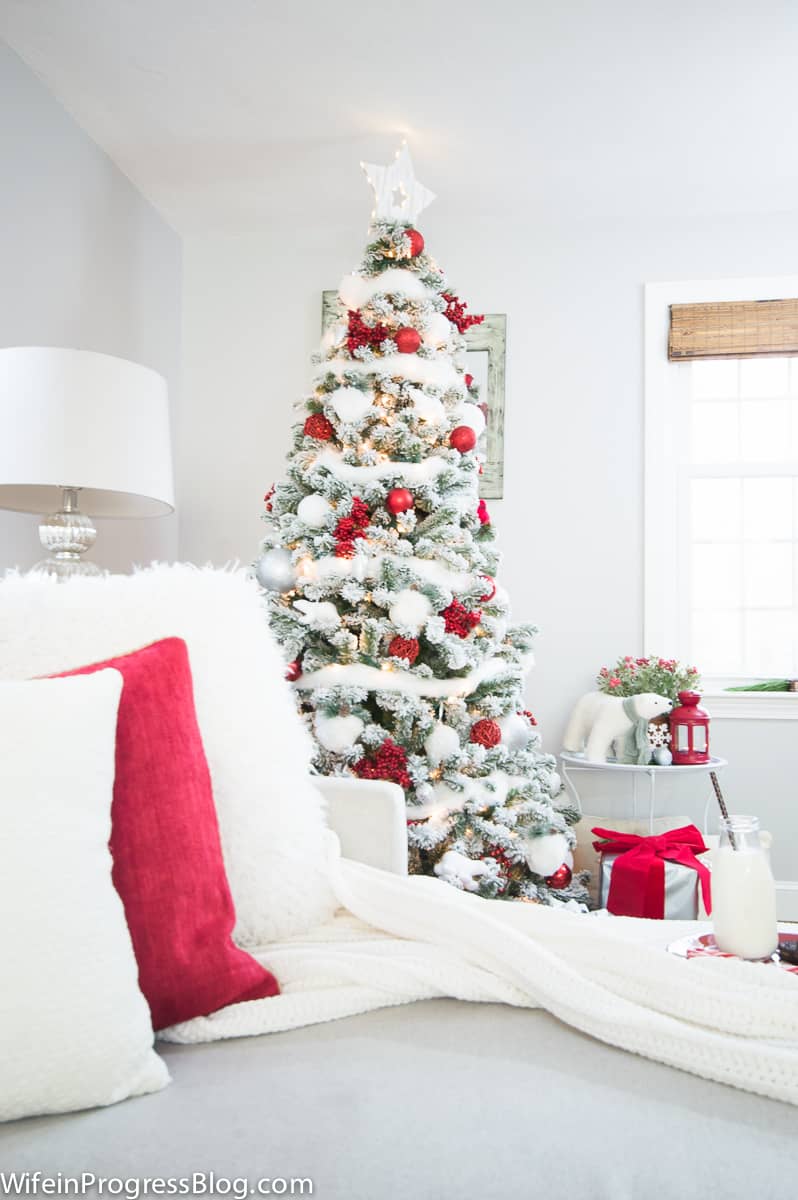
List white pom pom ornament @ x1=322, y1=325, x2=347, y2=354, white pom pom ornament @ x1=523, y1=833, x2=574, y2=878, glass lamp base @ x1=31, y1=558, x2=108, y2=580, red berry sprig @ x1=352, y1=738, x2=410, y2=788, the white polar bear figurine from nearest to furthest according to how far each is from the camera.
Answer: glass lamp base @ x1=31, y1=558, x2=108, y2=580
red berry sprig @ x1=352, y1=738, x2=410, y2=788
white pom pom ornament @ x1=523, y1=833, x2=574, y2=878
white pom pom ornament @ x1=322, y1=325, x2=347, y2=354
the white polar bear figurine

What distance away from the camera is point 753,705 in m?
3.30

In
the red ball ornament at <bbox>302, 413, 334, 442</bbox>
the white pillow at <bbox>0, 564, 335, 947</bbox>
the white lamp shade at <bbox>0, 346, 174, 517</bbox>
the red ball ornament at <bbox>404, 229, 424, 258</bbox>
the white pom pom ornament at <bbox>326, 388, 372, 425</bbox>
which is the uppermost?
the red ball ornament at <bbox>404, 229, 424, 258</bbox>

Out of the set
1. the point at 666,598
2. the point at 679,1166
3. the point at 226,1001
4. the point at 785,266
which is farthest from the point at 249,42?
the point at 679,1166

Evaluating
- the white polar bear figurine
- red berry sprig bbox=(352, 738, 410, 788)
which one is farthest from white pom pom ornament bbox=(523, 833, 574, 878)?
the white polar bear figurine

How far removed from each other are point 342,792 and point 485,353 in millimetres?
2618

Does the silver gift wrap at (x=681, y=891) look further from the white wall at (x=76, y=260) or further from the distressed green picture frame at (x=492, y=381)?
the white wall at (x=76, y=260)

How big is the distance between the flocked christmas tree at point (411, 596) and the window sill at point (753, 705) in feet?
3.51

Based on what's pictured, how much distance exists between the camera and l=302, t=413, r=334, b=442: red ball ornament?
98.8 inches

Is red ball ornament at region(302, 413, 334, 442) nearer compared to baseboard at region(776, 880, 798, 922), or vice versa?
red ball ornament at region(302, 413, 334, 442)

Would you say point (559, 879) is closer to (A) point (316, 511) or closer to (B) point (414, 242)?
(A) point (316, 511)

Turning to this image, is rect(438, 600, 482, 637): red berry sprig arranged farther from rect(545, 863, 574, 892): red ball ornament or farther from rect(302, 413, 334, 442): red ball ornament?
rect(545, 863, 574, 892): red ball ornament

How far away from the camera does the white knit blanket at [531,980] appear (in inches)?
32.2

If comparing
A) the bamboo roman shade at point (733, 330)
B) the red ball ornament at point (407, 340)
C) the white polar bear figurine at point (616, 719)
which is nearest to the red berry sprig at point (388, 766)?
the white polar bear figurine at point (616, 719)

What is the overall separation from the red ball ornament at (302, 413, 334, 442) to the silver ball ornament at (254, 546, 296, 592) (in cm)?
36
